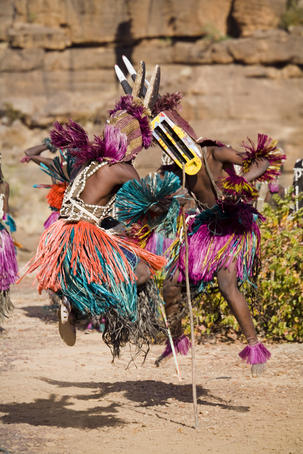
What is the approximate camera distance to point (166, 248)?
5410 millimetres

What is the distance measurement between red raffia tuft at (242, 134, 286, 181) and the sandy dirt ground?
1587 millimetres

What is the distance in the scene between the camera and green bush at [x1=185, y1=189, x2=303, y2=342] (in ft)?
22.2

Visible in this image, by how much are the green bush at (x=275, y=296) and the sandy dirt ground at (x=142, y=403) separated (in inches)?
9.3

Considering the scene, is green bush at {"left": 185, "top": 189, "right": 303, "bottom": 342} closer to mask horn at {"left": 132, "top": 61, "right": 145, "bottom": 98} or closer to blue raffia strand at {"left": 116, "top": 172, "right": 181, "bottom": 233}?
blue raffia strand at {"left": 116, "top": 172, "right": 181, "bottom": 233}

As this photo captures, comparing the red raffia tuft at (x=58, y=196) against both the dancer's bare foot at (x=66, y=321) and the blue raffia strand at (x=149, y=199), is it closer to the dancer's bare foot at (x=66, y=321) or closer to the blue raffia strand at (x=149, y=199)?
the blue raffia strand at (x=149, y=199)

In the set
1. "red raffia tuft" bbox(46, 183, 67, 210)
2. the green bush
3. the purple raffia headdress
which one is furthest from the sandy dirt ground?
the purple raffia headdress

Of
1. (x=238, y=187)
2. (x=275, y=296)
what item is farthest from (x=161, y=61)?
(x=238, y=187)

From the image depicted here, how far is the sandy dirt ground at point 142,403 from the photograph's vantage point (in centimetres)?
421

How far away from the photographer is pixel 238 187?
16.4ft

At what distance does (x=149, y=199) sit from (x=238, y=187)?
0.79 meters

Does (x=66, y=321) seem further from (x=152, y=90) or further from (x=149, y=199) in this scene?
(x=152, y=90)

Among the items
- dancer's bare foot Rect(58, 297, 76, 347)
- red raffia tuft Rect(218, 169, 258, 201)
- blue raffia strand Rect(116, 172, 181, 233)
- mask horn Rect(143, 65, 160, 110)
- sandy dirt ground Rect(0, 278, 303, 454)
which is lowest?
sandy dirt ground Rect(0, 278, 303, 454)

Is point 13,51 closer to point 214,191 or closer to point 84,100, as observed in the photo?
point 84,100

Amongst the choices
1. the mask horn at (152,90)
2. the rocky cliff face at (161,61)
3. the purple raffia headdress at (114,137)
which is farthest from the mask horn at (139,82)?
the rocky cliff face at (161,61)
